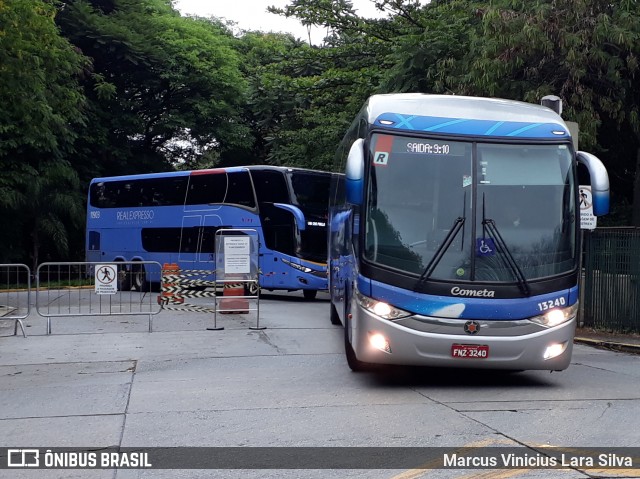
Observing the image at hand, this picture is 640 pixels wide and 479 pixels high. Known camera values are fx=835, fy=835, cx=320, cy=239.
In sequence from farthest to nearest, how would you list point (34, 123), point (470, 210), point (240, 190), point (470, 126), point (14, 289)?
point (240, 190) < point (14, 289) < point (34, 123) < point (470, 126) < point (470, 210)

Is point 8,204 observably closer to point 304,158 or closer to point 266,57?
point 304,158

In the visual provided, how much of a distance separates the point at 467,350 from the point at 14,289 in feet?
49.6

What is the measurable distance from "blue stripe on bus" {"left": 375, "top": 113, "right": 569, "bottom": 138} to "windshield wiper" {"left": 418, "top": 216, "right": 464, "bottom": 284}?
3.70 ft

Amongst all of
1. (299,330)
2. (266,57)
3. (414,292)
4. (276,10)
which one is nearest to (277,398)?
(414,292)

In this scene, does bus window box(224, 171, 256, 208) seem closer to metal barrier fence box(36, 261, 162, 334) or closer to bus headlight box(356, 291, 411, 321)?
metal barrier fence box(36, 261, 162, 334)

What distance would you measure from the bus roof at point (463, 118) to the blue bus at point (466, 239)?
0.7 inches

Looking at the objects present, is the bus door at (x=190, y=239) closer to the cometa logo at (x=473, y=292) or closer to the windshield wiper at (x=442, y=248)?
the windshield wiper at (x=442, y=248)

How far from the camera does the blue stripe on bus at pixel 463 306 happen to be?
30.9 ft

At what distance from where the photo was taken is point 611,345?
48.6ft

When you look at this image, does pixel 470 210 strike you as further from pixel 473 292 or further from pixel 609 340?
pixel 609 340

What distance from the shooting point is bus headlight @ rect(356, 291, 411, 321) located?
951 centimetres

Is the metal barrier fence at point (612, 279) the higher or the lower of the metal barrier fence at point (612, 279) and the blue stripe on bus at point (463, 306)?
the lower

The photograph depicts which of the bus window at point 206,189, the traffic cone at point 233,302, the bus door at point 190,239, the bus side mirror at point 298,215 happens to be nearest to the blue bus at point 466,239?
the traffic cone at point 233,302

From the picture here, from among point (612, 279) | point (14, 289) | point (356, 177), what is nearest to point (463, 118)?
point (356, 177)
